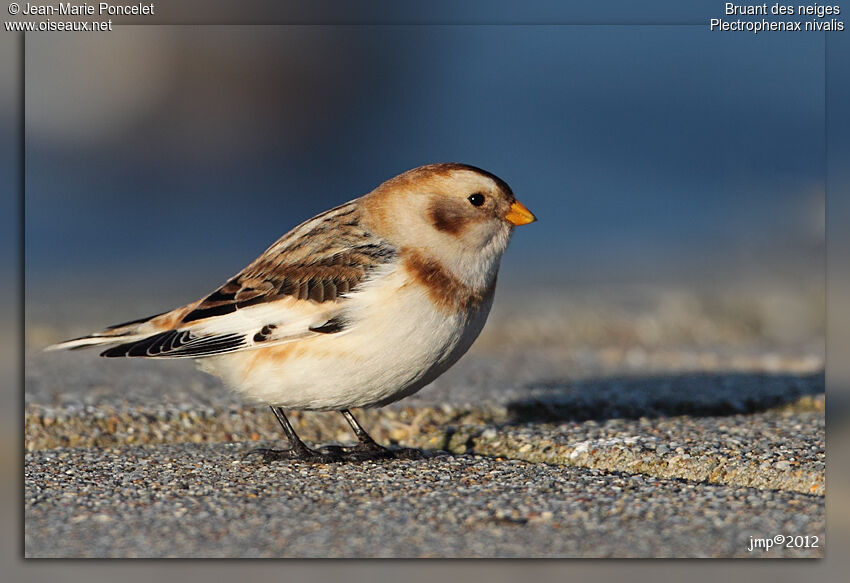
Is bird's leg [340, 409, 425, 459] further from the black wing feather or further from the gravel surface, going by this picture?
the black wing feather

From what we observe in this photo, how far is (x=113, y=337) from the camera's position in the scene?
156 inches

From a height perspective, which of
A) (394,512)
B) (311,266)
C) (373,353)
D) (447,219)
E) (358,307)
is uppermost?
(447,219)

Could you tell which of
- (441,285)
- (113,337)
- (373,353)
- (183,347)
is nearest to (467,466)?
(373,353)

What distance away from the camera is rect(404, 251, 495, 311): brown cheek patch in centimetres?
353

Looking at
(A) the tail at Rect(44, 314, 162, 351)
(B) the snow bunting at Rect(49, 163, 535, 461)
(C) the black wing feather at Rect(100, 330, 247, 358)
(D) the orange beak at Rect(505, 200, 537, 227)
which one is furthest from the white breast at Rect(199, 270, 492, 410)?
(A) the tail at Rect(44, 314, 162, 351)

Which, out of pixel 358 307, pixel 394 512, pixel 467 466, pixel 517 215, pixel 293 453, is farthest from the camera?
pixel 517 215

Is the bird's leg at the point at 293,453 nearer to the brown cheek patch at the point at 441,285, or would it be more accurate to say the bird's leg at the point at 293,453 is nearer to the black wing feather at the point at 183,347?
the black wing feather at the point at 183,347

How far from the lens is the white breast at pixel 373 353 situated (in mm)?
3463

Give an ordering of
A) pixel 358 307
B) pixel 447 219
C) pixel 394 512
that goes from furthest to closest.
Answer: pixel 447 219
pixel 358 307
pixel 394 512

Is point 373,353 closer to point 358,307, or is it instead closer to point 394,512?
point 358,307

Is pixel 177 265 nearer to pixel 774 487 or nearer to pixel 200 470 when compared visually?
pixel 200 470

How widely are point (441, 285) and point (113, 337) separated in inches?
52.3

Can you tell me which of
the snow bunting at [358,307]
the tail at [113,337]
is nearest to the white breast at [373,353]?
the snow bunting at [358,307]

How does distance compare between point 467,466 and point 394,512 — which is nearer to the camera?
point 394,512
